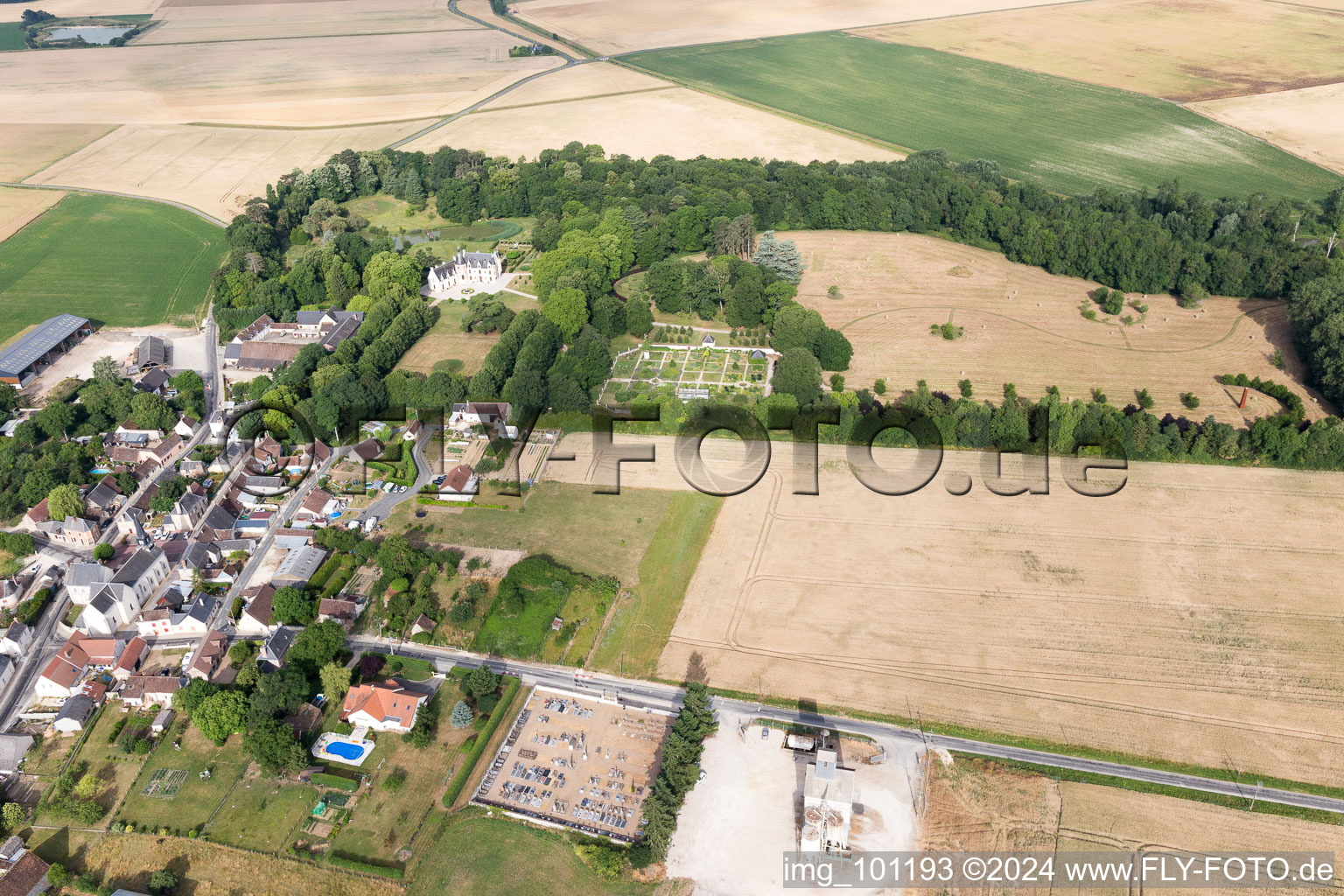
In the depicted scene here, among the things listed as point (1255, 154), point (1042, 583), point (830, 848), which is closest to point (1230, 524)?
point (1042, 583)

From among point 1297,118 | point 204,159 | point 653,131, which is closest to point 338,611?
point 653,131

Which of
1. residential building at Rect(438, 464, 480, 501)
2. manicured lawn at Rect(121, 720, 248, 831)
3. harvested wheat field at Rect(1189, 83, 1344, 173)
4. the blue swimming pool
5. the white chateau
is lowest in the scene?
manicured lawn at Rect(121, 720, 248, 831)

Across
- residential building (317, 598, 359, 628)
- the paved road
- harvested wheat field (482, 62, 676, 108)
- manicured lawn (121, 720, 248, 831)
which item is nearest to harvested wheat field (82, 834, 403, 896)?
manicured lawn (121, 720, 248, 831)

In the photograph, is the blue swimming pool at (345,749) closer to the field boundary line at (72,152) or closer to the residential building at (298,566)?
the residential building at (298,566)

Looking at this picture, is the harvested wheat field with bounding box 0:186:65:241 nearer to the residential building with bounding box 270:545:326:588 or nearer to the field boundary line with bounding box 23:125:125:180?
the field boundary line with bounding box 23:125:125:180

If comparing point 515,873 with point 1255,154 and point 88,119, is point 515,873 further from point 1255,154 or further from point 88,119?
point 88,119

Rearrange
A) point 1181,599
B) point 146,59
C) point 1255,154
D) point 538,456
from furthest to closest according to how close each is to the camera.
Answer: point 146,59 < point 1255,154 < point 538,456 < point 1181,599
